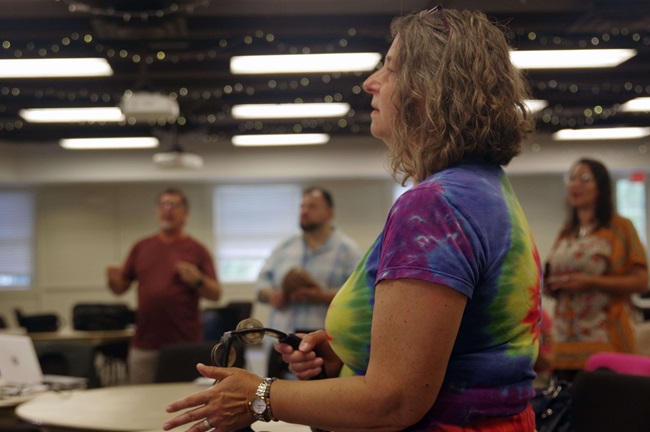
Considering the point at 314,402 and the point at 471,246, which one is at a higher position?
the point at 471,246

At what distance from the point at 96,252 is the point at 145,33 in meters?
8.90

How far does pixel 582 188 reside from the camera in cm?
425

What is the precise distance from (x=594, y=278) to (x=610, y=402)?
155cm

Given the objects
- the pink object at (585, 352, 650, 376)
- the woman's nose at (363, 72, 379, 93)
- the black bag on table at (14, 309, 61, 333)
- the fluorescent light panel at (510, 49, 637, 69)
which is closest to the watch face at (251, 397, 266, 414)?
the woman's nose at (363, 72, 379, 93)

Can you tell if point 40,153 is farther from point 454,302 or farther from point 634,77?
point 454,302

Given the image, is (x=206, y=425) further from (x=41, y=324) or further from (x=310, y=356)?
(x=41, y=324)

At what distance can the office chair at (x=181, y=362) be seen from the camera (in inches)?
178

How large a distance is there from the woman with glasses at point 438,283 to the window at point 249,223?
1296cm

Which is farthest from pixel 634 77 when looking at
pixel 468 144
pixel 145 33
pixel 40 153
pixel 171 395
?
pixel 40 153

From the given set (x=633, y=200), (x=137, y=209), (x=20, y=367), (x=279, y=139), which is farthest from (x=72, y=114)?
(x=633, y=200)

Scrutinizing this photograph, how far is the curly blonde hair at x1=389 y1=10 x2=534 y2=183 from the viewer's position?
138 centimetres

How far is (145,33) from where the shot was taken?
19.0ft

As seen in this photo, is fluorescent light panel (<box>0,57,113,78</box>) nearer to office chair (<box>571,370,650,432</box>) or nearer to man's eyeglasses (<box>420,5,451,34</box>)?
office chair (<box>571,370,650,432</box>)

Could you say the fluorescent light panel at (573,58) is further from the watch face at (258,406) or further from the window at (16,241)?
the window at (16,241)
